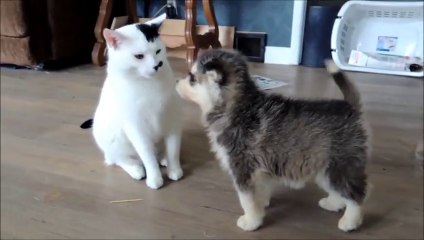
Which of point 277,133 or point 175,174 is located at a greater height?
point 277,133

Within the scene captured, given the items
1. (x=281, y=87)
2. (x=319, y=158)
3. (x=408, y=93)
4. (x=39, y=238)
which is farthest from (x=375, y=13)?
(x=39, y=238)

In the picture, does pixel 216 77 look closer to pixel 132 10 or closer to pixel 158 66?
pixel 158 66

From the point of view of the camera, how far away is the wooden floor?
80 cm

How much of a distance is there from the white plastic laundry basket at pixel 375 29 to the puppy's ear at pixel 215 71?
84 cm

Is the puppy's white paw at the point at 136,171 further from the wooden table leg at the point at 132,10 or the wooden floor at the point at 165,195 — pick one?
the wooden table leg at the point at 132,10

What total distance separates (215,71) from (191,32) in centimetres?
119

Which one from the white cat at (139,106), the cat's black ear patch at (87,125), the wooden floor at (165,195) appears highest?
the white cat at (139,106)

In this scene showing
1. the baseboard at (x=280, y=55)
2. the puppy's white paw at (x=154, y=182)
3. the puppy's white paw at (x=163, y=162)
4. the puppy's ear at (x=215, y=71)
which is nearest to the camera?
the puppy's ear at (x=215, y=71)

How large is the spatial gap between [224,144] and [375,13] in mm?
1094

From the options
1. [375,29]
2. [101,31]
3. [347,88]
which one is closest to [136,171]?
[347,88]

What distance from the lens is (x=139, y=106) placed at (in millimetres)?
902

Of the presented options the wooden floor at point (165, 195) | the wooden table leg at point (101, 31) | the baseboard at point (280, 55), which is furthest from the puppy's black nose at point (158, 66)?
the baseboard at point (280, 55)

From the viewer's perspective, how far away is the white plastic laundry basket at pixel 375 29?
1.48 meters

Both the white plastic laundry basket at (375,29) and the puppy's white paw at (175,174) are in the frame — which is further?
the white plastic laundry basket at (375,29)
